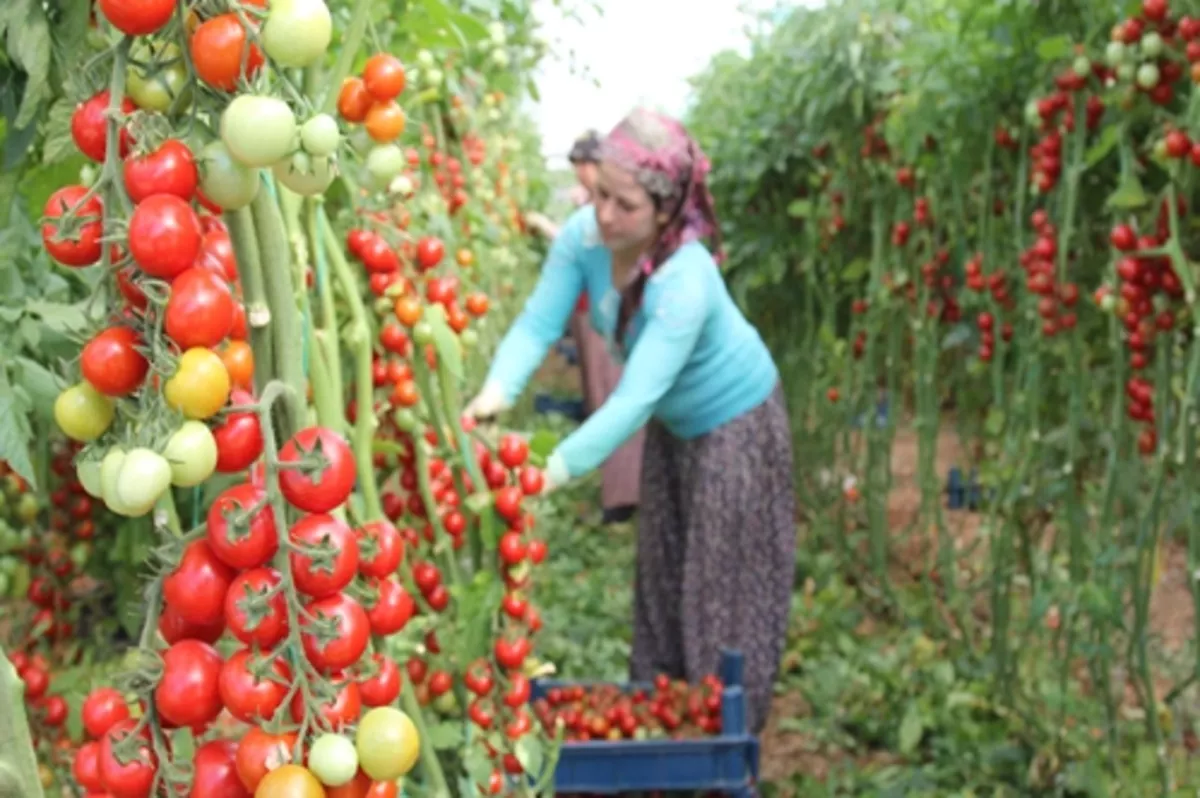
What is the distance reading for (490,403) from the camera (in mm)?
1821

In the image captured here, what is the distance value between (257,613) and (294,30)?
0.23m

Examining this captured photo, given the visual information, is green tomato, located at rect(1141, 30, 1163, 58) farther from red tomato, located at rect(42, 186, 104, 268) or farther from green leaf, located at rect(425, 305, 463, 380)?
red tomato, located at rect(42, 186, 104, 268)

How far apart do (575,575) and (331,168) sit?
141 inches

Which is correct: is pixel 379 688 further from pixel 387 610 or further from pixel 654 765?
pixel 654 765

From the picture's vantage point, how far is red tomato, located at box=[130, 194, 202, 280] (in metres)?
0.45

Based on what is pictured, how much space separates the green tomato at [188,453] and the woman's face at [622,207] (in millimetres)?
1589

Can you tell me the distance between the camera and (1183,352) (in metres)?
2.00

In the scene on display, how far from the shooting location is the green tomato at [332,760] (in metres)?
0.47

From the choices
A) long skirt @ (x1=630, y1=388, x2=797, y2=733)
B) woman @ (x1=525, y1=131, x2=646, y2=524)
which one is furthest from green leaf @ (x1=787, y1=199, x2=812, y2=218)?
long skirt @ (x1=630, y1=388, x2=797, y2=733)

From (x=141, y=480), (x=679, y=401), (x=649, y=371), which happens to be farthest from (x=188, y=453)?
(x=679, y=401)

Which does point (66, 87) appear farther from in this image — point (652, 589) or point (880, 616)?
point (880, 616)

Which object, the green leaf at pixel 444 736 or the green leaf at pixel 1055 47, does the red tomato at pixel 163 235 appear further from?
the green leaf at pixel 1055 47

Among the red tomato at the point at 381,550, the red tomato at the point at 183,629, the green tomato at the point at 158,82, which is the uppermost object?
the green tomato at the point at 158,82

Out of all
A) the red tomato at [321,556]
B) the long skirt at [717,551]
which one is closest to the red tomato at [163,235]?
the red tomato at [321,556]
